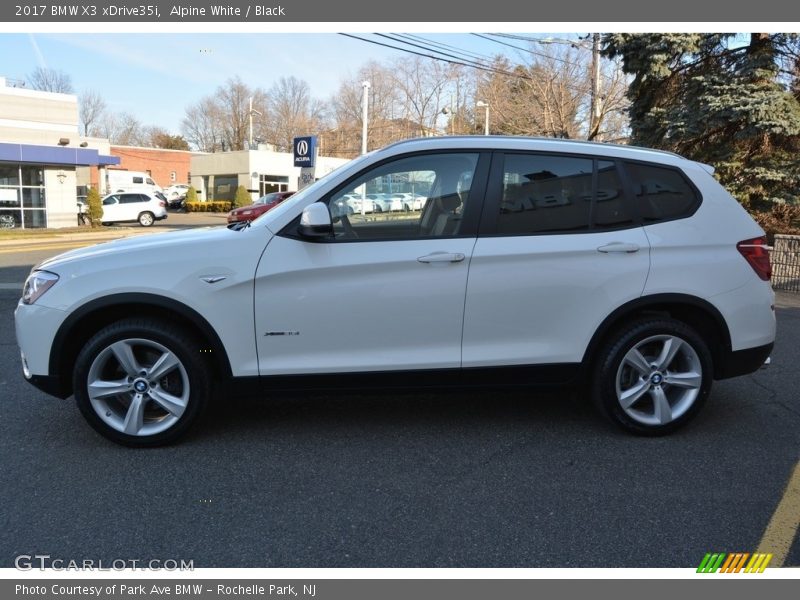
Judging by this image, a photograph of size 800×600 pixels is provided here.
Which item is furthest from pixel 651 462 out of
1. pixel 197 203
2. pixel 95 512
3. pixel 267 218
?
pixel 197 203

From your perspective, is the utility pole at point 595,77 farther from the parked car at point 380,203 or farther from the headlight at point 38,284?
the headlight at point 38,284

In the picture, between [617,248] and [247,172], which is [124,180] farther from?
[617,248]

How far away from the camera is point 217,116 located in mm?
87688

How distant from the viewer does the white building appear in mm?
48812

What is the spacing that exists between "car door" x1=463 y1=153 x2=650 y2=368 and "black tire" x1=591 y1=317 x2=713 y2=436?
211mm

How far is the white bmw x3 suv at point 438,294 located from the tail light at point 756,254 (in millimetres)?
15

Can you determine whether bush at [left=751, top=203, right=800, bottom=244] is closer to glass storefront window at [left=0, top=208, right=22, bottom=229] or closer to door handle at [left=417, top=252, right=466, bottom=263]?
door handle at [left=417, top=252, right=466, bottom=263]

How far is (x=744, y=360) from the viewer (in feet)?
13.6

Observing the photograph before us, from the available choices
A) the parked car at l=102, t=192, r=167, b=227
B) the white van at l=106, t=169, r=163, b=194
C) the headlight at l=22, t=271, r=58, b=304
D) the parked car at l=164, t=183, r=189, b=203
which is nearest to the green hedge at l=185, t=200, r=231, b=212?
the parked car at l=164, t=183, r=189, b=203

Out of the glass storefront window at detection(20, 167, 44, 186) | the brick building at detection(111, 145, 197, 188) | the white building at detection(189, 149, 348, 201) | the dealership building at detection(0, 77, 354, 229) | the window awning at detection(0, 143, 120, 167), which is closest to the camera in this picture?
the window awning at detection(0, 143, 120, 167)

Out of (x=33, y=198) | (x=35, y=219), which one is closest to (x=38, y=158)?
(x=33, y=198)

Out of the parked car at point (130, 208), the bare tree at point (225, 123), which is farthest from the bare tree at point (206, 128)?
the parked car at point (130, 208)

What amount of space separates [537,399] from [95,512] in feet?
10.4

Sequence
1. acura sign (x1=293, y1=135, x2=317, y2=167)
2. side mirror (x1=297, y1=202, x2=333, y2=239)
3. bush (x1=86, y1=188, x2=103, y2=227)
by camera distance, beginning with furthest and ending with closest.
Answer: bush (x1=86, y1=188, x2=103, y2=227) < acura sign (x1=293, y1=135, x2=317, y2=167) < side mirror (x1=297, y1=202, x2=333, y2=239)
